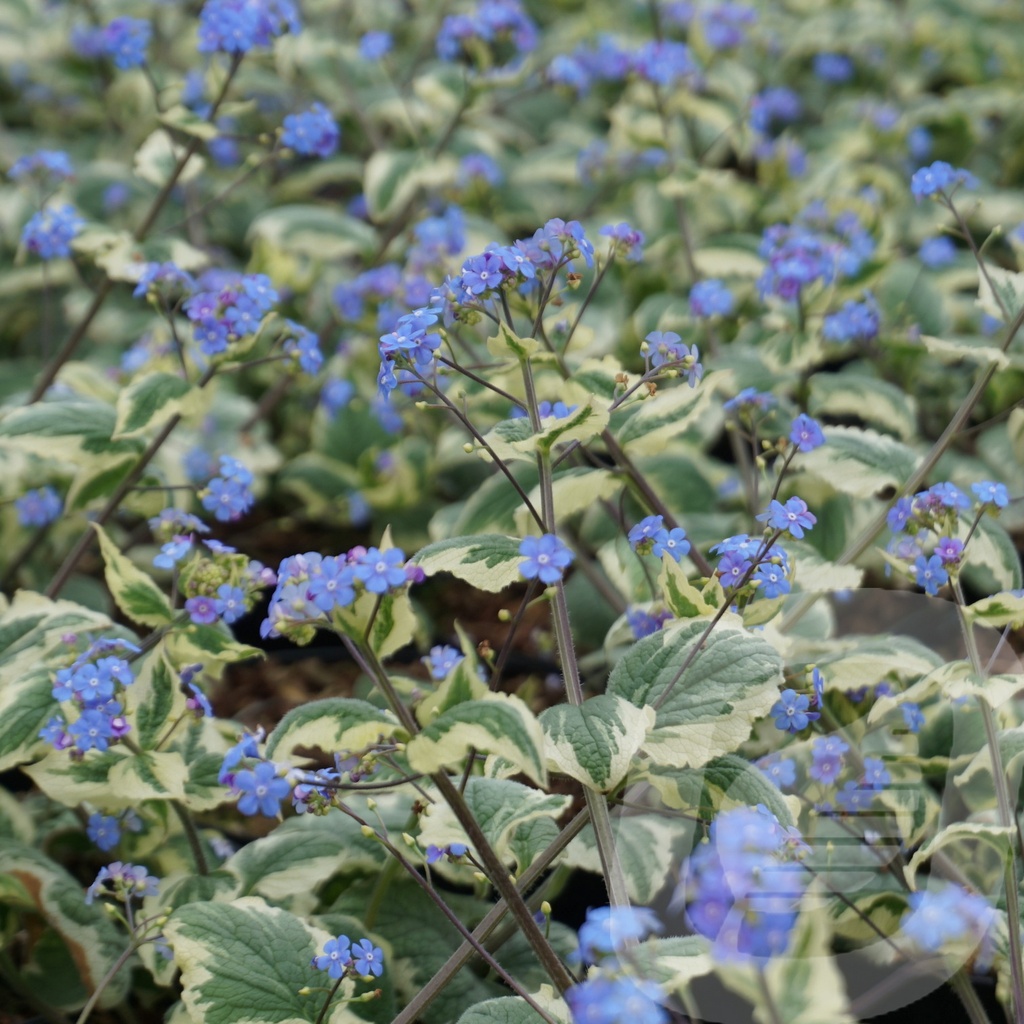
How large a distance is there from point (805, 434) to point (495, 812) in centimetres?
62

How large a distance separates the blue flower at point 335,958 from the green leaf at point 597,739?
307mm

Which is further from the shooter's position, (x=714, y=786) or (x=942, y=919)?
(x=714, y=786)

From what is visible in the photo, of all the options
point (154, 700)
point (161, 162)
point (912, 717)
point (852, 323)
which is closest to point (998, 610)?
point (912, 717)

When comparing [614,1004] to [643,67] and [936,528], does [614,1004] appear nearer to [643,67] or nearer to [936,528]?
[936,528]

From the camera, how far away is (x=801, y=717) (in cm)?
138

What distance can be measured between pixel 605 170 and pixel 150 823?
215cm

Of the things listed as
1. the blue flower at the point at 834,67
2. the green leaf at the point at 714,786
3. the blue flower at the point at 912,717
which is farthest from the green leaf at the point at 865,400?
the blue flower at the point at 834,67

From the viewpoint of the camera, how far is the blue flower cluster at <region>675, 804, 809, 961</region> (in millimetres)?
850

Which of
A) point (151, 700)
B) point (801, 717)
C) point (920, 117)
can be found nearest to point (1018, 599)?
point (801, 717)

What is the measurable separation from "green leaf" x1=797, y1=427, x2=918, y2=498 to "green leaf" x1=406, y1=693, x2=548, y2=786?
2.82 ft

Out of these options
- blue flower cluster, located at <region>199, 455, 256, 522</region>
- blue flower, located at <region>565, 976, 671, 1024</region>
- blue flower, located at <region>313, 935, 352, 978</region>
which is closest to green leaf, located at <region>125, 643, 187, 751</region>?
blue flower cluster, located at <region>199, 455, 256, 522</region>

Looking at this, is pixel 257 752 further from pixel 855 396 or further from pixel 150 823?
pixel 855 396

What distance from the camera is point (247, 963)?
1.36 metres

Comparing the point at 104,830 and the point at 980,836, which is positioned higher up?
the point at 980,836
